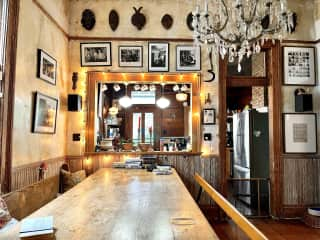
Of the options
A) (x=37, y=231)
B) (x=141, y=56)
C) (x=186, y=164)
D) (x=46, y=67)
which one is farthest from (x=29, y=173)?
(x=141, y=56)

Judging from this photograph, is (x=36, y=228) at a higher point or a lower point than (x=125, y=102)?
lower

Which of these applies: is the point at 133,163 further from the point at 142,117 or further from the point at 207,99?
the point at 207,99

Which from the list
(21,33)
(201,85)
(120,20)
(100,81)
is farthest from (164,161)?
(21,33)

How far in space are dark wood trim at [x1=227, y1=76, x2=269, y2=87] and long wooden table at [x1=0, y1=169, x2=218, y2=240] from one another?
268 cm

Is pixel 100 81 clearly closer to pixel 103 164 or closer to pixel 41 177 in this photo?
pixel 103 164

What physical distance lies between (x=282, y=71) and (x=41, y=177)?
401 cm

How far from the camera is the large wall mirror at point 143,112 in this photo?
4.93 metres

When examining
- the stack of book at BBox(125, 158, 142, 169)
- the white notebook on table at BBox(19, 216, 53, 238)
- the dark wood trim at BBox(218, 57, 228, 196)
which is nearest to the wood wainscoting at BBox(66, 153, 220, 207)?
the dark wood trim at BBox(218, 57, 228, 196)

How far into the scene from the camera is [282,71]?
Answer: 4973 millimetres

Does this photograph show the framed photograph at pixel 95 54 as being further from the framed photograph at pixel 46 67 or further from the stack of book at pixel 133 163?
the stack of book at pixel 133 163

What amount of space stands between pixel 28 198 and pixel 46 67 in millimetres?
1726

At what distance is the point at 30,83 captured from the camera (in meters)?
3.35

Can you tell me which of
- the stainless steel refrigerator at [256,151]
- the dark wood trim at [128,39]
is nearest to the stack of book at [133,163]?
the dark wood trim at [128,39]

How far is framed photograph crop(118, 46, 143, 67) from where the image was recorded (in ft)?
16.1
